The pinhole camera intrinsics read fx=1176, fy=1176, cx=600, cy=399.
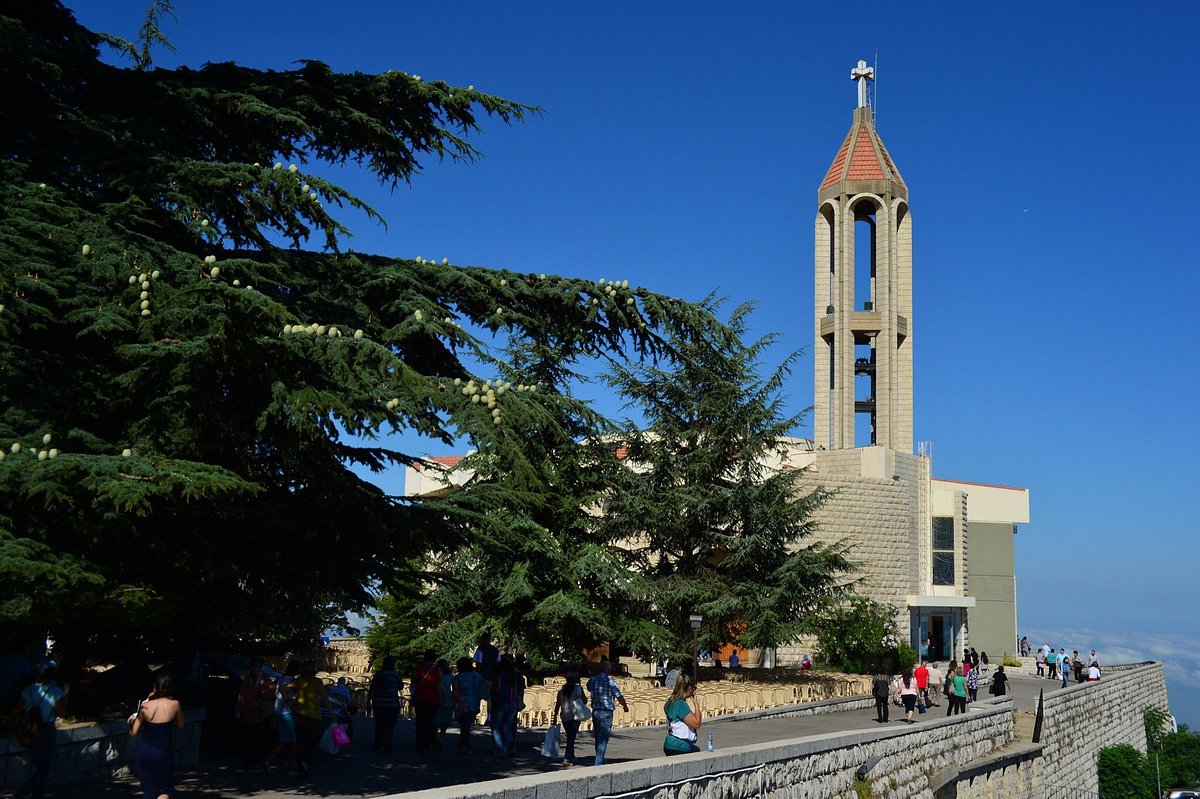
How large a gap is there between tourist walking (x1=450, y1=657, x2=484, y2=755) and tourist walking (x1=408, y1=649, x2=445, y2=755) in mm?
249

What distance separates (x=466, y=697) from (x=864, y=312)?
3429 cm

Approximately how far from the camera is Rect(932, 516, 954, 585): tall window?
46812 millimetres

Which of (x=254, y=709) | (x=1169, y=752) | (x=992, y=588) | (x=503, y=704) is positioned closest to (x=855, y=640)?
(x=503, y=704)

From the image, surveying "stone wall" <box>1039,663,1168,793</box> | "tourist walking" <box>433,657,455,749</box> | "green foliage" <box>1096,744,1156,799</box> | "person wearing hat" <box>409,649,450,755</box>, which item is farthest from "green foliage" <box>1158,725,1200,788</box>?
"person wearing hat" <box>409,649,450,755</box>

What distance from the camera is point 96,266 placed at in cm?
1066

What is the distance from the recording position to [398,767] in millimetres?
13414

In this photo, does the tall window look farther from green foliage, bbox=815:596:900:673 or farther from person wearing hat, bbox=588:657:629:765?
person wearing hat, bbox=588:657:629:765

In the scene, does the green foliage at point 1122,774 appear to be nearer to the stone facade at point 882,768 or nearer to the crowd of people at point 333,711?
the stone facade at point 882,768

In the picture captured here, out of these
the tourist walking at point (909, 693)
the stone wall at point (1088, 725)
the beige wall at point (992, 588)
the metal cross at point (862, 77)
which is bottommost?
the stone wall at point (1088, 725)

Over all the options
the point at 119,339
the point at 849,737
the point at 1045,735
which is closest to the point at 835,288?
the point at 1045,735

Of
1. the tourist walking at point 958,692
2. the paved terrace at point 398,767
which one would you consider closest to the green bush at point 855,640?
the tourist walking at point 958,692

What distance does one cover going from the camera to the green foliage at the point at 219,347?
9.84 meters

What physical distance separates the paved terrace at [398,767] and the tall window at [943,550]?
26848 millimetres

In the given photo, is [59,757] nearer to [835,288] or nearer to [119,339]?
[119,339]
